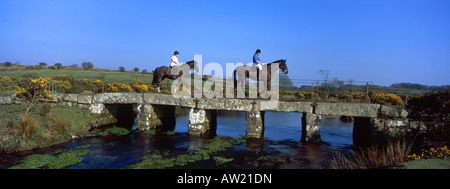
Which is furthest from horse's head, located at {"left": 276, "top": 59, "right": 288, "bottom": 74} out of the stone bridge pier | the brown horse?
the stone bridge pier

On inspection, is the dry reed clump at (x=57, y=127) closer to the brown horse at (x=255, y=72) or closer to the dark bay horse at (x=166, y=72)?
the dark bay horse at (x=166, y=72)

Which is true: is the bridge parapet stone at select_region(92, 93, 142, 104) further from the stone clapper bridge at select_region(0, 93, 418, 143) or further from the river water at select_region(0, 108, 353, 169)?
the river water at select_region(0, 108, 353, 169)

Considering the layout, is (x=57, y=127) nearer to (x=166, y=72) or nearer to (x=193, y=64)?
(x=166, y=72)

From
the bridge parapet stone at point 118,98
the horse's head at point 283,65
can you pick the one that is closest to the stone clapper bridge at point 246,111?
the bridge parapet stone at point 118,98

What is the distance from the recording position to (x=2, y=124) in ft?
33.3

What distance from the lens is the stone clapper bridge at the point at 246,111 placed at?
11.8m

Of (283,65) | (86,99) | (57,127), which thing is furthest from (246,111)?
(86,99)

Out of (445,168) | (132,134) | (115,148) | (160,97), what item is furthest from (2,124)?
(445,168)

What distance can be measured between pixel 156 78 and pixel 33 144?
710 cm

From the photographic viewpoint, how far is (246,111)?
44.2 feet

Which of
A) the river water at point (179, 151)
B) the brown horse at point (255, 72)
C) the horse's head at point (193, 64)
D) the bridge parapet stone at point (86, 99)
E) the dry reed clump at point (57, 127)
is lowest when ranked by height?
the river water at point (179, 151)

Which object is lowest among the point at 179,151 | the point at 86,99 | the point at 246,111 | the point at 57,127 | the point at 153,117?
the point at 179,151

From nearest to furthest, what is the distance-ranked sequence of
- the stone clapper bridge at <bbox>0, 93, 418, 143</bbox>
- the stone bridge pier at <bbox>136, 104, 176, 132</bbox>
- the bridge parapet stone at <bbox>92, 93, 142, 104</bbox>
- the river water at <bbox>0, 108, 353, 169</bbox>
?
the river water at <bbox>0, 108, 353, 169</bbox>
the stone clapper bridge at <bbox>0, 93, 418, 143</bbox>
the stone bridge pier at <bbox>136, 104, 176, 132</bbox>
the bridge parapet stone at <bbox>92, 93, 142, 104</bbox>

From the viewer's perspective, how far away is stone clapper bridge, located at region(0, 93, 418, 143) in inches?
464
